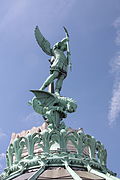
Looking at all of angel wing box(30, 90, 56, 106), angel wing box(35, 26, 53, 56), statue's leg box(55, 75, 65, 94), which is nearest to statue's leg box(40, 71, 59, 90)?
statue's leg box(55, 75, 65, 94)

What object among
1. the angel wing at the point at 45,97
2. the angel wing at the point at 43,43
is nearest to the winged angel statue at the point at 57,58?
the angel wing at the point at 43,43

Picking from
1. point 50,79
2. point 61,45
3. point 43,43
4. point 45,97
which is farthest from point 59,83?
point 43,43

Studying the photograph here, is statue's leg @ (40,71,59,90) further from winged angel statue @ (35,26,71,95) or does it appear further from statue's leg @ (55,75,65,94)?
statue's leg @ (55,75,65,94)

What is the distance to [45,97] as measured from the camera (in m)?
16.3

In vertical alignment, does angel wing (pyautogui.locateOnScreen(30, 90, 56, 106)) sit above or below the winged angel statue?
below

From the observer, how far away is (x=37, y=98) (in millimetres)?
16203

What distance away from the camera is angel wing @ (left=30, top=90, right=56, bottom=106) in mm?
16188

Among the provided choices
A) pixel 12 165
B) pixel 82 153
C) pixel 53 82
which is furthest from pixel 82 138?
pixel 53 82

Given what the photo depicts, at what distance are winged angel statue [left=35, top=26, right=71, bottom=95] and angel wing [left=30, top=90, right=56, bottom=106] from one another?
74 centimetres

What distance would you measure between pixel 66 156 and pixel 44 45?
6310mm

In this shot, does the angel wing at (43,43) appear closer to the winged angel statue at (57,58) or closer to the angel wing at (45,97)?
the winged angel statue at (57,58)

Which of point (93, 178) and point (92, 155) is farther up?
point (92, 155)

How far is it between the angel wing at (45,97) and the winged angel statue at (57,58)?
0.74 meters

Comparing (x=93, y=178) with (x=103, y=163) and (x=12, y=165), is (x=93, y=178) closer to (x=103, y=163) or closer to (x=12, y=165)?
(x=103, y=163)
